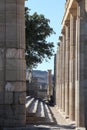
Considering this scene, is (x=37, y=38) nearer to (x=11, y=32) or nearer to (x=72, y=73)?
(x=72, y=73)

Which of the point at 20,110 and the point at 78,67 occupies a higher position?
the point at 78,67

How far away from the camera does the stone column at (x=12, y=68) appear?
17.7 meters

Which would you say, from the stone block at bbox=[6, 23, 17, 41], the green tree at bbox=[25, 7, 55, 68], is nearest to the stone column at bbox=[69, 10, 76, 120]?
the stone block at bbox=[6, 23, 17, 41]

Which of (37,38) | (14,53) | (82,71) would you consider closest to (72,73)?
(82,71)

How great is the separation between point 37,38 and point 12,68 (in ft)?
86.9

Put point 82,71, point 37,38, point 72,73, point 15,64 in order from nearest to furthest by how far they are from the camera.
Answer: point 15,64 → point 82,71 → point 72,73 → point 37,38

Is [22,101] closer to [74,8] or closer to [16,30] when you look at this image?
[16,30]

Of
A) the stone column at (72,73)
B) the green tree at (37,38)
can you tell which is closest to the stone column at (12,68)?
the stone column at (72,73)

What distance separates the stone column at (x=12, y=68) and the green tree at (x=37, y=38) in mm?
25307

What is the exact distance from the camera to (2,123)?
1762 cm

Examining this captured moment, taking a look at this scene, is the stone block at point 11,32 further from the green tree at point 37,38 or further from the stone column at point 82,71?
the green tree at point 37,38

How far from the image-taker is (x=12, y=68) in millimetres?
17734

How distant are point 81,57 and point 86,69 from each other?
0.62 metres

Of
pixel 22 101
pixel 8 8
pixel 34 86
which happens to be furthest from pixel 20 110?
pixel 34 86
